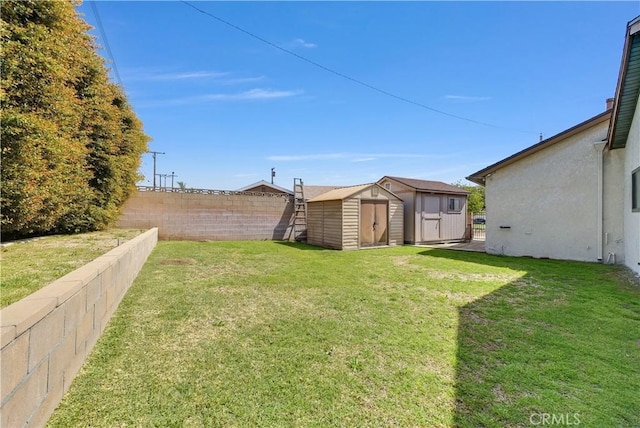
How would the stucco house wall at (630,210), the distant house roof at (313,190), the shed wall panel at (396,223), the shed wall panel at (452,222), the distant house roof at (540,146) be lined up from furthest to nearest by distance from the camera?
the distant house roof at (313,190), the shed wall panel at (452,222), the shed wall panel at (396,223), the distant house roof at (540,146), the stucco house wall at (630,210)

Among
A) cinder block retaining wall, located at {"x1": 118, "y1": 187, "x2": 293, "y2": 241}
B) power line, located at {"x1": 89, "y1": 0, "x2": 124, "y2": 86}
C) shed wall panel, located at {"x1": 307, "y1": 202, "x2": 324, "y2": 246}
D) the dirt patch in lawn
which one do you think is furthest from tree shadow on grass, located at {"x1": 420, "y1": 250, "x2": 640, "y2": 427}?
cinder block retaining wall, located at {"x1": 118, "y1": 187, "x2": 293, "y2": 241}

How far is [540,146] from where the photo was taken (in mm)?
8961

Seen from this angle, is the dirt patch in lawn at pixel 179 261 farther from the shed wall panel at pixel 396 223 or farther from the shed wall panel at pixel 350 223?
the shed wall panel at pixel 396 223

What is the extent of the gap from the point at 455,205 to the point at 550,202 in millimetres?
5345

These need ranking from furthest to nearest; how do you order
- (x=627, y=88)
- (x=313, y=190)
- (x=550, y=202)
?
(x=313, y=190)
(x=550, y=202)
(x=627, y=88)

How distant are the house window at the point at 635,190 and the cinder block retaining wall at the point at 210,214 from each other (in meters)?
11.5

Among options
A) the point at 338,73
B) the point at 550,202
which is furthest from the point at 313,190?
the point at 550,202

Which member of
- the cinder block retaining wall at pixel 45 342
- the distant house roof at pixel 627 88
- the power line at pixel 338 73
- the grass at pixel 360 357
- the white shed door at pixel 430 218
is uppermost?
the power line at pixel 338 73

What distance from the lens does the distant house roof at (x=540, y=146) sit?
26.3ft

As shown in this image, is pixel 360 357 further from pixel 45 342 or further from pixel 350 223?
pixel 350 223

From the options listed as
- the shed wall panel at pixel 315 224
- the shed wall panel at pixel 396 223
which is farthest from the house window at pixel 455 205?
the shed wall panel at pixel 315 224

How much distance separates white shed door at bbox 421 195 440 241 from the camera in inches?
513

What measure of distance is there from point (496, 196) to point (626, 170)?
330 centimetres

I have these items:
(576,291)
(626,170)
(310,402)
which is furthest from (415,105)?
(310,402)
